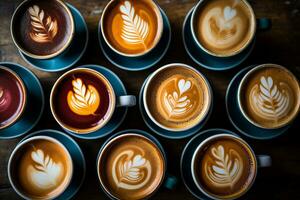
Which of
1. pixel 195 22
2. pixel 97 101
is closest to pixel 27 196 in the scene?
pixel 97 101

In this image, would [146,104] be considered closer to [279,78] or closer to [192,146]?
[192,146]

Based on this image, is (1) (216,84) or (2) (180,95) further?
(1) (216,84)

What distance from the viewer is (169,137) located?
163cm


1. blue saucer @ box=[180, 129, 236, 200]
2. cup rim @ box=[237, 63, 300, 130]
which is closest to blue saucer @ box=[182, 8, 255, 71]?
cup rim @ box=[237, 63, 300, 130]

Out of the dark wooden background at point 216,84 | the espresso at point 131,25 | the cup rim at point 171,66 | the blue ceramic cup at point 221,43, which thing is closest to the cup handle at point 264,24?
the blue ceramic cup at point 221,43

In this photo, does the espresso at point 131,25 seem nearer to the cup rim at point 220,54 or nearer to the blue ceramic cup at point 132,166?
the cup rim at point 220,54

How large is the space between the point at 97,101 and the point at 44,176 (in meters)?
0.39

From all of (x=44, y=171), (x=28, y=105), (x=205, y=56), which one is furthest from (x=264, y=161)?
(x=28, y=105)

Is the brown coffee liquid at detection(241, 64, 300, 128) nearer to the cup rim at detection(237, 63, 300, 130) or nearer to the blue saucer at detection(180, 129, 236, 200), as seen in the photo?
the cup rim at detection(237, 63, 300, 130)

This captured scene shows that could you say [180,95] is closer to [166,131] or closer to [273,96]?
[166,131]

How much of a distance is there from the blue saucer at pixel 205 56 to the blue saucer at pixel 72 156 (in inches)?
25.7

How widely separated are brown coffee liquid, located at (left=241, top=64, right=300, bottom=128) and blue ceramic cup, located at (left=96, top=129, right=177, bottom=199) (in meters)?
0.44

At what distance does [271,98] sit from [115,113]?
665 millimetres

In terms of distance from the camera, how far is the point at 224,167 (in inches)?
60.3
